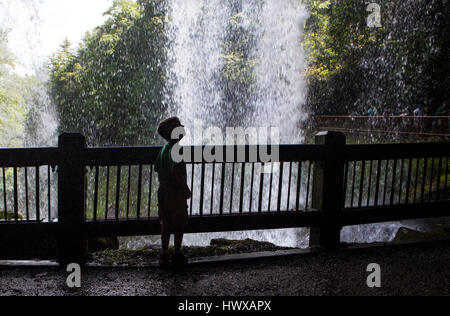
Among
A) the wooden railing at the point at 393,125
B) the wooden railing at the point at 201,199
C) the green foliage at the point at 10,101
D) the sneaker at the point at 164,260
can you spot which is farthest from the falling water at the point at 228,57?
the sneaker at the point at 164,260

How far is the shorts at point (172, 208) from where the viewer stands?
409cm

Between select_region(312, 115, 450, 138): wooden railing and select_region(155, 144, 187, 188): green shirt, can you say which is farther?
select_region(312, 115, 450, 138): wooden railing

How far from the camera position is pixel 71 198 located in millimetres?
4387

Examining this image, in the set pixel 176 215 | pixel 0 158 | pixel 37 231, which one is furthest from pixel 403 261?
pixel 0 158

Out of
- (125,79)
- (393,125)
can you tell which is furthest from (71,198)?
(125,79)

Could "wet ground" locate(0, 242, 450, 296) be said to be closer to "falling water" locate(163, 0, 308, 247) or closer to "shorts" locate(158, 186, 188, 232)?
"shorts" locate(158, 186, 188, 232)

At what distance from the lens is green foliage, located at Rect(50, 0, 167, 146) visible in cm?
2245

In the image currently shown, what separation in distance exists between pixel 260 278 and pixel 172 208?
1184mm

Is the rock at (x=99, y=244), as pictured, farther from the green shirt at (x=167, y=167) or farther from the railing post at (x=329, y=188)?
the railing post at (x=329, y=188)

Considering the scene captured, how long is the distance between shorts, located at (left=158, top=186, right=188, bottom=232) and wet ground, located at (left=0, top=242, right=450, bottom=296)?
0.54m

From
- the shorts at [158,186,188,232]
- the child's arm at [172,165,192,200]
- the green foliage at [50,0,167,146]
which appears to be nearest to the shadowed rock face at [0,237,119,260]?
the shorts at [158,186,188,232]

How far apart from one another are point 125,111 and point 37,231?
19.0 meters

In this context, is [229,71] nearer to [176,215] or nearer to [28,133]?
[28,133]

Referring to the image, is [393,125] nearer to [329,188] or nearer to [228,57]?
[228,57]
